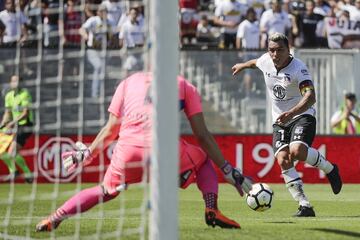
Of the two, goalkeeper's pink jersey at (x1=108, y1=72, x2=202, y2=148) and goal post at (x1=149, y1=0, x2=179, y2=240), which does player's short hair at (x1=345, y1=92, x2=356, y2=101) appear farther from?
goal post at (x1=149, y1=0, x2=179, y2=240)

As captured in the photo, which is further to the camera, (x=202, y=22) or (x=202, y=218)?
(x=202, y=22)

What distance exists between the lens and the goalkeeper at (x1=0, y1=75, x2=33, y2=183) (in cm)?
2025

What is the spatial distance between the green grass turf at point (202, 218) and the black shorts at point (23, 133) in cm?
207

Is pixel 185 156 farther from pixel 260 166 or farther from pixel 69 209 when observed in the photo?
pixel 260 166

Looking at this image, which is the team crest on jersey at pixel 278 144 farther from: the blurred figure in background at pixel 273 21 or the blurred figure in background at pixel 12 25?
the blurred figure in background at pixel 273 21

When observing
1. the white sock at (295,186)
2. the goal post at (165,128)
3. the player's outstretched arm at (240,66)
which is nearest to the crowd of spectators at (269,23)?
the player's outstretched arm at (240,66)

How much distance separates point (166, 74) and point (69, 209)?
301cm

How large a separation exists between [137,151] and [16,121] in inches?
416

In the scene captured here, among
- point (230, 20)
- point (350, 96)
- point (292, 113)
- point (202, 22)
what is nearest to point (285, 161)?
point (292, 113)

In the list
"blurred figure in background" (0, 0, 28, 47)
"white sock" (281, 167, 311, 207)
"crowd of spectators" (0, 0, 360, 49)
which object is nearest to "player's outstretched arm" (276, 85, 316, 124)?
"white sock" (281, 167, 311, 207)

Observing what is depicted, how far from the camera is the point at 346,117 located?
897 inches

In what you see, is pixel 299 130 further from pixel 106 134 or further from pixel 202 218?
pixel 106 134

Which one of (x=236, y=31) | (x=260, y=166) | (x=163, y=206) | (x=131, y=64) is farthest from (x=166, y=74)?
(x=236, y=31)

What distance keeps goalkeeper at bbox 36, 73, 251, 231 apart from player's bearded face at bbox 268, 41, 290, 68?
115 inches
